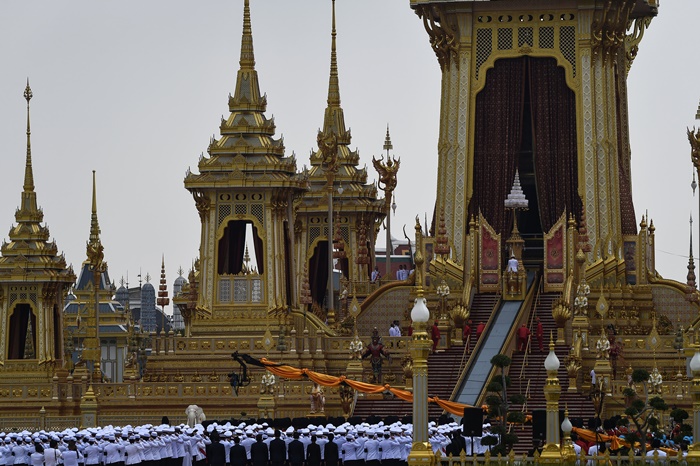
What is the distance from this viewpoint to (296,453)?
A: 6419 cm

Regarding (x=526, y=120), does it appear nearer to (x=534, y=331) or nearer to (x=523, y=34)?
(x=523, y=34)

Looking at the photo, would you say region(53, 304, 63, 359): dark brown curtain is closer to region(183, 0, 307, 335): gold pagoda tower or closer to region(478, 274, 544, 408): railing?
region(183, 0, 307, 335): gold pagoda tower

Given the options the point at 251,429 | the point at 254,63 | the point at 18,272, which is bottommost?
the point at 251,429

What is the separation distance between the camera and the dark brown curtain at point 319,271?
328 feet

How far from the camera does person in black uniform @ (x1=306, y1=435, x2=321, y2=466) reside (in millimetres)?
64312

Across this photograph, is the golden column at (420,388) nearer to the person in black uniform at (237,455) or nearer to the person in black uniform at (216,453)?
the person in black uniform at (237,455)

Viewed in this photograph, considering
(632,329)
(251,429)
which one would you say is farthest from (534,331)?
(251,429)

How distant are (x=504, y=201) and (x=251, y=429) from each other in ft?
70.9

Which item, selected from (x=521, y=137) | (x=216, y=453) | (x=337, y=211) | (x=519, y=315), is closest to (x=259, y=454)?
(x=216, y=453)

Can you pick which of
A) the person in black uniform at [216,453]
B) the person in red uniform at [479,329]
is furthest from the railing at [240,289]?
the person in black uniform at [216,453]

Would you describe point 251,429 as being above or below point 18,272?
below

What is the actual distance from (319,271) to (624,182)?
58.5 feet

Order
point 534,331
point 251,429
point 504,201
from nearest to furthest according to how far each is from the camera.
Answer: point 251,429, point 534,331, point 504,201

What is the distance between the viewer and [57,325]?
89062mm
